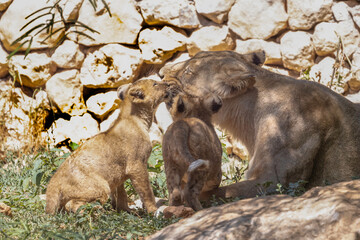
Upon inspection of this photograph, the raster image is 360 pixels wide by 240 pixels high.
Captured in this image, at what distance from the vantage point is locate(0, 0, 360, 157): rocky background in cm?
852

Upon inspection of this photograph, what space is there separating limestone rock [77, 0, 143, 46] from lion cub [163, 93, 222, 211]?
498 cm

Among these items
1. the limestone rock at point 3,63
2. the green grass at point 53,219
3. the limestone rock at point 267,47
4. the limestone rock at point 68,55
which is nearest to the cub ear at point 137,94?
the green grass at point 53,219

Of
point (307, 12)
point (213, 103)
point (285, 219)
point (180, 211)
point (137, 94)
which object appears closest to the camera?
point (285, 219)

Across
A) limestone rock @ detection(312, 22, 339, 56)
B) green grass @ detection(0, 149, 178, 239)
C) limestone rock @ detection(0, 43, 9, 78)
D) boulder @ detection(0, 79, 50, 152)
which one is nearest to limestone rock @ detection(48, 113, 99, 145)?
boulder @ detection(0, 79, 50, 152)

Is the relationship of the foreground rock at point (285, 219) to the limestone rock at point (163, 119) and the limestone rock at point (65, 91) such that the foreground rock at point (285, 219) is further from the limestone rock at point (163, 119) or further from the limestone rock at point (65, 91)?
the limestone rock at point (65, 91)

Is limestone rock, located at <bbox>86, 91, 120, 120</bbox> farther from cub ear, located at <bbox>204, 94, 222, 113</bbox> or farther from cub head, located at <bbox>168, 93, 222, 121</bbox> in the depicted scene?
cub ear, located at <bbox>204, 94, 222, 113</bbox>

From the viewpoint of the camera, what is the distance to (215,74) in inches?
204

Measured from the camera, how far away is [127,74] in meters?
9.41

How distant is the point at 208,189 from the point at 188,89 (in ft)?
3.00

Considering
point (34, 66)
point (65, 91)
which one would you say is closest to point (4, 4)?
point (34, 66)

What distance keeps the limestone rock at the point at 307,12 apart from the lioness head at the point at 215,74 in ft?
11.3

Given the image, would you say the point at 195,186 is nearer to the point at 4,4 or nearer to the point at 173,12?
the point at 173,12

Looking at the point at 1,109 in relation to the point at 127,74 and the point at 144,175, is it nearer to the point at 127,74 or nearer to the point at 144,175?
the point at 127,74

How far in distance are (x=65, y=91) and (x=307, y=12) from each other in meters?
4.21
